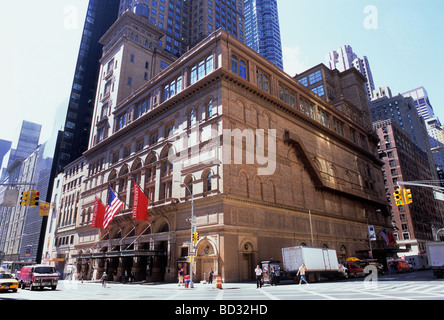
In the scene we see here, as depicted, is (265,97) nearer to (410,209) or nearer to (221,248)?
(221,248)

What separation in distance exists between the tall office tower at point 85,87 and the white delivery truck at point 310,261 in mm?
86175

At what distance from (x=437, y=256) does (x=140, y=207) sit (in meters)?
32.4

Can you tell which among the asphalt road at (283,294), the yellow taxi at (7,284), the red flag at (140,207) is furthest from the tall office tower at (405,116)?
the yellow taxi at (7,284)

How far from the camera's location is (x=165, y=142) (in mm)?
42125

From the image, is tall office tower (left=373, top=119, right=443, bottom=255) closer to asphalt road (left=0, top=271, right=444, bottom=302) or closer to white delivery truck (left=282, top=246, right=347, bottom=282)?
white delivery truck (left=282, top=246, right=347, bottom=282)

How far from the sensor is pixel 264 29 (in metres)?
177

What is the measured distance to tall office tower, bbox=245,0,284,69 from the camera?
172 meters

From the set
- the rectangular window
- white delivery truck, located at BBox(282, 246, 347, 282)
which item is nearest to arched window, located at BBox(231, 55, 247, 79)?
the rectangular window

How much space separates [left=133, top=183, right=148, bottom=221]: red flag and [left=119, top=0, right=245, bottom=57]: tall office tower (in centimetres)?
5773

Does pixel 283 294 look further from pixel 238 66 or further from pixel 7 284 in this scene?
pixel 238 66

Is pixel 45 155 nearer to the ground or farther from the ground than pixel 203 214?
farther from the ground
